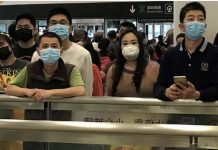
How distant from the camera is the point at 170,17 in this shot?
479 inches

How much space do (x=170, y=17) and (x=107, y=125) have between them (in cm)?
1037

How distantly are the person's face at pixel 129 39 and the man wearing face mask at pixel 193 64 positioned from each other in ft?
2.14

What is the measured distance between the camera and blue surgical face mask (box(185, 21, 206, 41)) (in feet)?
10.8

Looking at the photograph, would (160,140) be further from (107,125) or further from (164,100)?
(164,100)

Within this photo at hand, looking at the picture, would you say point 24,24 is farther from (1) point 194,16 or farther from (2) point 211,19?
(2) point 211,19

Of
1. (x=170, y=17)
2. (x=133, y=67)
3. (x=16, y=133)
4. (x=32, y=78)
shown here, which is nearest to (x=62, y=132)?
(x=16, y=133)

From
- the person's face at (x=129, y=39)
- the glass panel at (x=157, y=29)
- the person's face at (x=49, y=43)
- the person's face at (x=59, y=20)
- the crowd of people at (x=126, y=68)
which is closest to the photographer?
the crowd of people at (x=126, y=68)

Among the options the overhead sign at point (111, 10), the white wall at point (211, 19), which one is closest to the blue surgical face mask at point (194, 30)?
the white wall at point (211, 19)

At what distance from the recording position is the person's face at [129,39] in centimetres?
395

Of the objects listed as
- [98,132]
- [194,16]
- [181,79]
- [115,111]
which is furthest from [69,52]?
[98,132]

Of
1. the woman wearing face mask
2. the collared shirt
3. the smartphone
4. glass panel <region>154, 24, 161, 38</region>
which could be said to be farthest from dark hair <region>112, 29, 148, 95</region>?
glass panel <region>154, 24, 161, 38</region>

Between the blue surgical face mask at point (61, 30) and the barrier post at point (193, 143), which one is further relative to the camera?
the blue surgical face mask at point (61, 30)

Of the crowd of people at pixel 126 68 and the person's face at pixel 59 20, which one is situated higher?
the person's face at pixel 59 20

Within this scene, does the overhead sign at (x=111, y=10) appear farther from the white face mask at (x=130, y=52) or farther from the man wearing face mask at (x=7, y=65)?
the white face mask at (x=130, y=52)
